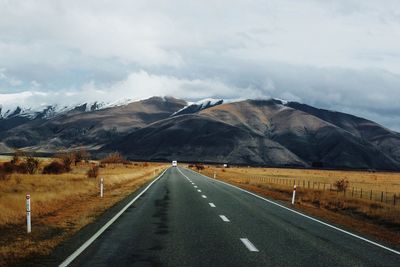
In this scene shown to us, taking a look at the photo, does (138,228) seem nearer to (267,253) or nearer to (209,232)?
(209,232)

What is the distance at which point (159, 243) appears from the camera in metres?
12.4

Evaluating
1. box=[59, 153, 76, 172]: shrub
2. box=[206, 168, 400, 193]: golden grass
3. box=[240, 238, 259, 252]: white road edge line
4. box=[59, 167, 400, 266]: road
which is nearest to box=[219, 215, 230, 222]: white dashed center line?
box=[59, 167, 400, 266]: road

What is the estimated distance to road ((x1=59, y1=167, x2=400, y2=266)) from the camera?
10.5m

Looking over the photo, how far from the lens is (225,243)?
12555 millimetres

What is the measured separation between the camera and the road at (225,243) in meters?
10.5

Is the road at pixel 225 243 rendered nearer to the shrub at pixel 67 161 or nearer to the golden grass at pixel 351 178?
the golden grass at pixel 351 178

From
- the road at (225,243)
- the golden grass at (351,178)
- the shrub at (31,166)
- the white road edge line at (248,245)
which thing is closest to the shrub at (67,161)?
the shrub at (31,166)

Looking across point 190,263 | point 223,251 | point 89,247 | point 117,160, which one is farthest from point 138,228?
point 117,160

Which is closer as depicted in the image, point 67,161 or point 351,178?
point 67,161

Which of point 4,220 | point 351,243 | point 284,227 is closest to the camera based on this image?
point 351,243

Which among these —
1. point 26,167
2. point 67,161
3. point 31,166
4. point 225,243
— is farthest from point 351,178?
point 225,243

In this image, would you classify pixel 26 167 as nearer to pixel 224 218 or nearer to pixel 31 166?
pixel 31 166

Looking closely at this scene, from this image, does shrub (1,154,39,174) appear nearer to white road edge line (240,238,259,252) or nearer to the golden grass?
the golden grass

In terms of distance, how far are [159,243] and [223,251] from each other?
184 centimetres
